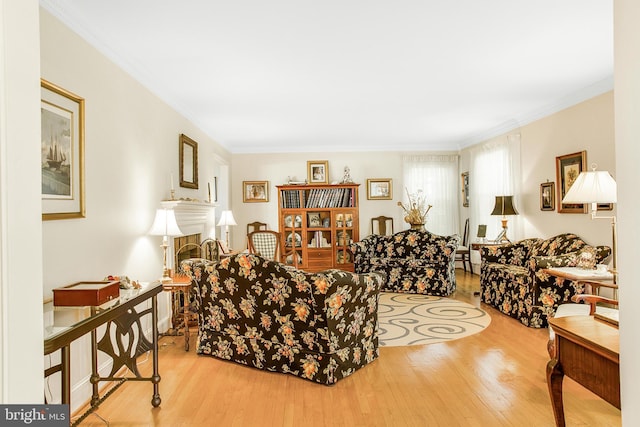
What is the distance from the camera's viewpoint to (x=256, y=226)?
8750mm

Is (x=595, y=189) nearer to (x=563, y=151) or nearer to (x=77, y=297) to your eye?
(x=563, y=151)

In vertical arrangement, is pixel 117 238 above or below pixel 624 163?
below

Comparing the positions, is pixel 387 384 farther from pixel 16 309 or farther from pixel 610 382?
pixel 16 309

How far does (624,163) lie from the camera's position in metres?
1.26

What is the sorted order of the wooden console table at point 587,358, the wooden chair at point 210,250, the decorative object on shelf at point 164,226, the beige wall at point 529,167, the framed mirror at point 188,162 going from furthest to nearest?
the wooden chair at point 210,250, the framed mirror at point 188,162, the beige wall at point 529,167, the decorative object on shelf at point 164,226, the wooden console table at point 587,358

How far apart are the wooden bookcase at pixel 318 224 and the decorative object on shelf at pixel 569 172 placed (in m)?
3.56

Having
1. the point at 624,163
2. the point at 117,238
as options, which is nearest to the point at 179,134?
the point at 117,238

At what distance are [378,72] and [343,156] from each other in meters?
4.54

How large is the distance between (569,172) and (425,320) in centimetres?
255

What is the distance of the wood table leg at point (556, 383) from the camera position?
80.4 inches

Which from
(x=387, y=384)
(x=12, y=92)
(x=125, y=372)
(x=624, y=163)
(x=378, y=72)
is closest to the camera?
(x=12, y=92)

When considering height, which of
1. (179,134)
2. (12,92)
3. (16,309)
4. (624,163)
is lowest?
(16,309)

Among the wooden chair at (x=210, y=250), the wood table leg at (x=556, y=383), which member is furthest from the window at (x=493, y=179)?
the wood table leg at (x=556, y=383)

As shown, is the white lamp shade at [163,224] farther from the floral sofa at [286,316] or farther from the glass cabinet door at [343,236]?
the glass cabinet door at [343,236]
